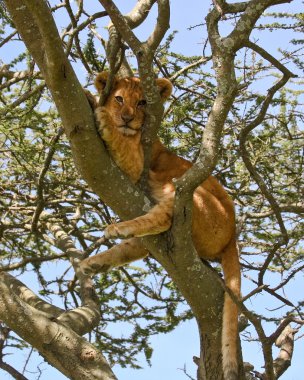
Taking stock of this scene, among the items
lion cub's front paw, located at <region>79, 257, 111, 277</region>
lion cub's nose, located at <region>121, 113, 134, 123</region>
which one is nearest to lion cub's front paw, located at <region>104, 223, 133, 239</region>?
lion cub's front paw, located at <region>79, 257, 111, 277</region>

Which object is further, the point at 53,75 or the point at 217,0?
the point at 217,0

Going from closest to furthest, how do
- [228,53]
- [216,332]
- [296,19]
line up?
1. [228,53]
2. [216,332]
3. [296,19]

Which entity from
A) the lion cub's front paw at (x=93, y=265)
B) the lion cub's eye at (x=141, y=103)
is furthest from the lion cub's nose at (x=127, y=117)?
the lion cub's front paw at (x=93, y=265)

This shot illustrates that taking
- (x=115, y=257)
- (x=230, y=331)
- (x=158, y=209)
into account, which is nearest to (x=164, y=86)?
(x=158, y=209)

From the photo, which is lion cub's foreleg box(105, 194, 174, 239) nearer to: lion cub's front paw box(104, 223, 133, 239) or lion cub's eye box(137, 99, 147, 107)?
lion cub's front paw box(104, 223, 133, 239)

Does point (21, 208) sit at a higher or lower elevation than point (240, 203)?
lower

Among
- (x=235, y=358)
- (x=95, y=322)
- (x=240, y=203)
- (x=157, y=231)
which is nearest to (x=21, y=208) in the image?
(x=95, y=322)

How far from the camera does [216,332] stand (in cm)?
520

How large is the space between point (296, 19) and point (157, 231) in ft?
11.8

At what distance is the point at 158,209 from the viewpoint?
4.93 m

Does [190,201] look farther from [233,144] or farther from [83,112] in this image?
[233,144]

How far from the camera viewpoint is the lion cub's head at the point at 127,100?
5801 mm

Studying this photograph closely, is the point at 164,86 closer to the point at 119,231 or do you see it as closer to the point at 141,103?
the point at 141,103

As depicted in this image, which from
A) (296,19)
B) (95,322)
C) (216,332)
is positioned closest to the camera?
(216,332)
